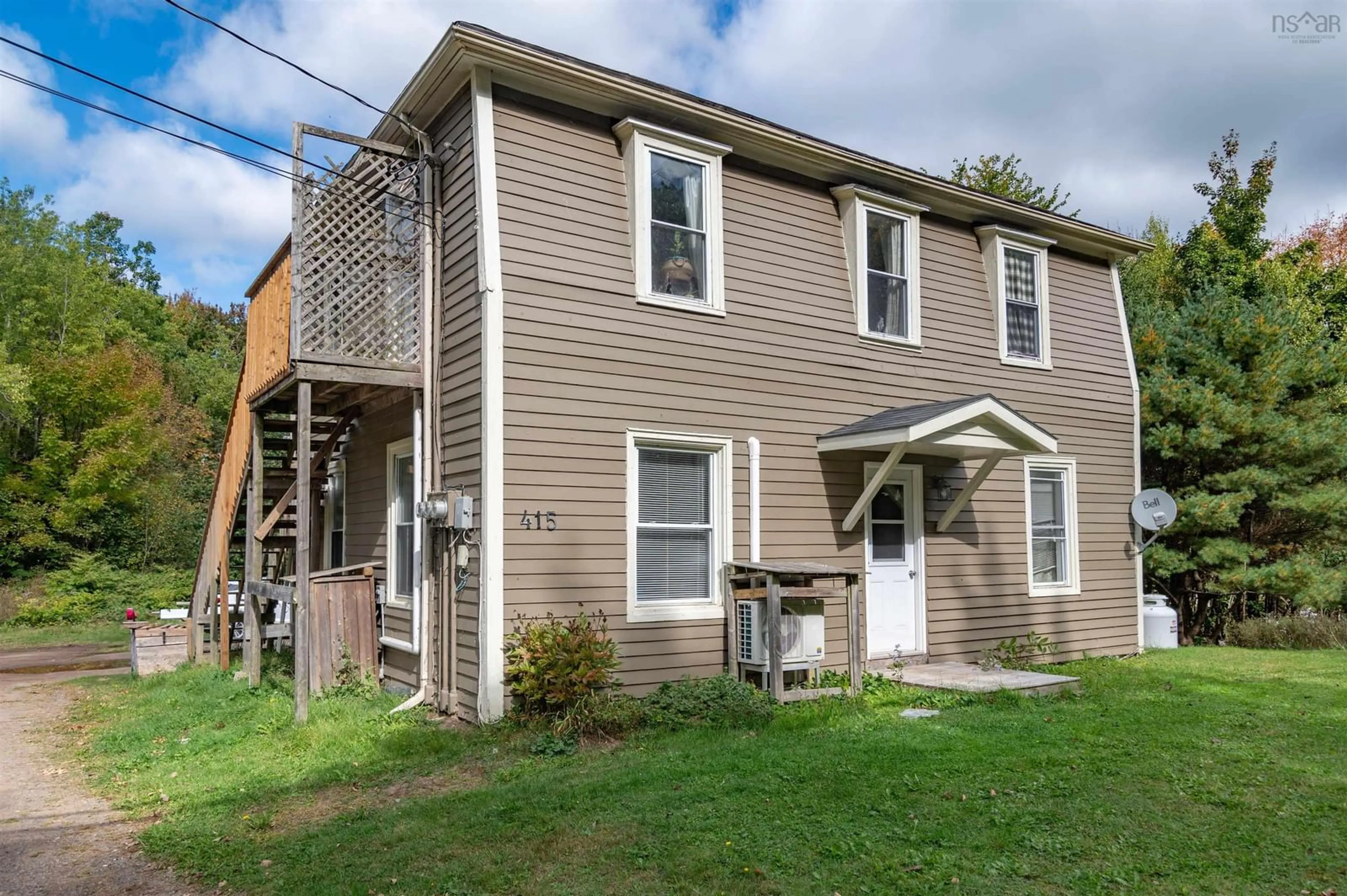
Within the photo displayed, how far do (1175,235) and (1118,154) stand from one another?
484 centimetres

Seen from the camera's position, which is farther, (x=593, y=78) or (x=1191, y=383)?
(x=1191, y=383)

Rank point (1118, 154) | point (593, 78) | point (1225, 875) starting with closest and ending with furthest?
point (1225, 875) → point (593, 78) → point (1118, 154)

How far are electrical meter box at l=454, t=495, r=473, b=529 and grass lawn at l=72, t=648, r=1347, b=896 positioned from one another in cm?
157

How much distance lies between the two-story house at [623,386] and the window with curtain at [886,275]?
3 cm

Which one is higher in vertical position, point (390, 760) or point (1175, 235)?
point (1175, 235)

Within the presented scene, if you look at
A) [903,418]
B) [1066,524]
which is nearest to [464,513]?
[903,418]

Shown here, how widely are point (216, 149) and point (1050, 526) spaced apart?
971 centimetres

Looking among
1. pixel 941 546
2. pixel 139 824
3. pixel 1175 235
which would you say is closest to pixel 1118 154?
pixel 1175 235

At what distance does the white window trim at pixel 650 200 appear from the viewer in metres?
8.07

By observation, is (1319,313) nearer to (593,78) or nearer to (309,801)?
(593,78)

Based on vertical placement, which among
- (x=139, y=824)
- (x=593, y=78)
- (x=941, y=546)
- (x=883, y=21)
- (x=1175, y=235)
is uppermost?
(x=1175, y=235)

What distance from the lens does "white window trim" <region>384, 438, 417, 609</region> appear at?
8.92 metres

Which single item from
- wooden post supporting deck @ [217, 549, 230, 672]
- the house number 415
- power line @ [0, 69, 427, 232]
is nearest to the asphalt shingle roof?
the house number 415

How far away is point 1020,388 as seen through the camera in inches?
433
